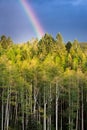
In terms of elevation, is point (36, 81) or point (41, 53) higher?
point (41, 53)

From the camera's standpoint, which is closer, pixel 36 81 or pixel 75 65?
pixel 36 81

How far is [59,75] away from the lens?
247 ft

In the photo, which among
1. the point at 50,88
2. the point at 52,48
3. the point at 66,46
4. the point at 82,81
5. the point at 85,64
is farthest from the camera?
the point at 66,46

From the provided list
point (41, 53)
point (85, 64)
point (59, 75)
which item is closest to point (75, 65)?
point (85, 64)

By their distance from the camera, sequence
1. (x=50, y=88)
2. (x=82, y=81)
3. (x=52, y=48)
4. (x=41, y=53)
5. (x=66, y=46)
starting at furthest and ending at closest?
1. (x=66, y=46)
2. (x=52, y=48)
3. (x=41, y=53)
4. (x=82, y=81)
5. (x=50, y=88)

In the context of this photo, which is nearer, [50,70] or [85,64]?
[50,70]

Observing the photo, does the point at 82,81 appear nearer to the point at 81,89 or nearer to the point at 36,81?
the point at 81,89

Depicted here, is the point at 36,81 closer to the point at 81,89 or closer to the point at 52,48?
the point at 81,89

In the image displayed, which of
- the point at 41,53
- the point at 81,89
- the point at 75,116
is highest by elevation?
the point at 41,53

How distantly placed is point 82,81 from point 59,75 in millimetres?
5654

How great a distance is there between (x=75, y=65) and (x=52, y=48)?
29804 millimetres

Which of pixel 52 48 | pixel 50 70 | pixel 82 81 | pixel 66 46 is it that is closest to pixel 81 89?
pixel 82 81

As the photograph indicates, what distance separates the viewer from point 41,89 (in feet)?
251

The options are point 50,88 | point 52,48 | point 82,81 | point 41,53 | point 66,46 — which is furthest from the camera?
point 66,46
